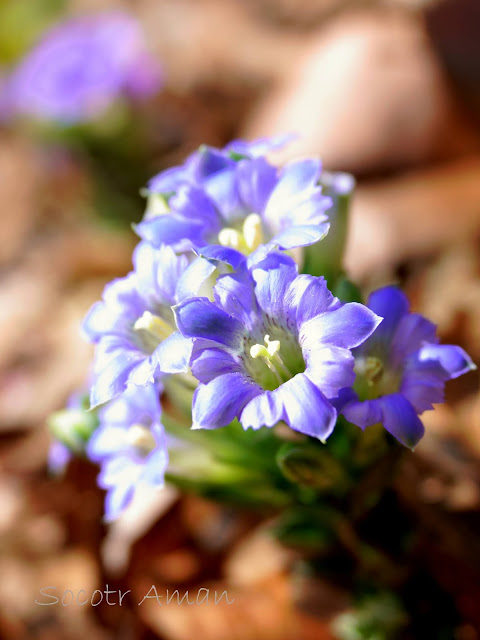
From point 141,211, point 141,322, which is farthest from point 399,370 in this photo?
point 141,211

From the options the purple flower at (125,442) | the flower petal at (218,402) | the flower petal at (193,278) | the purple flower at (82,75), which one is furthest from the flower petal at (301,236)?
the purple flower at (82,75)

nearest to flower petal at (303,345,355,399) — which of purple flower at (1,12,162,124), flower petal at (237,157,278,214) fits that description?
flower petal at (237,157,278,214)

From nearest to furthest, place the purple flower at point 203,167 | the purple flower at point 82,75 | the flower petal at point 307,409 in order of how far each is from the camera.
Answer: the flower petal at point 307,409 < the purple flower at point 203,167 < the purple flower at point 82,75

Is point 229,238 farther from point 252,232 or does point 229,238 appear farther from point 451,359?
point 451,359

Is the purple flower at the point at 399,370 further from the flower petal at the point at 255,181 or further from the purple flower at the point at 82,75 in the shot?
the purple flower at the point at 82,75

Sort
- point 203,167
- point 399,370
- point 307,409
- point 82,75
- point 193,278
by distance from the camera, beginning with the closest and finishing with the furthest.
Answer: point 307,409 → point 193,278 → point 399,370 → point 203,167 → point 82,75

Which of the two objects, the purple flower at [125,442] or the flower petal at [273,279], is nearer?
the flower petal at [273,279]

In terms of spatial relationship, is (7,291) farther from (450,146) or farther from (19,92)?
(450,146)

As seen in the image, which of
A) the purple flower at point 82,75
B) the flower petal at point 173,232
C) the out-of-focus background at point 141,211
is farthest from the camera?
the purple flower at point 82,75

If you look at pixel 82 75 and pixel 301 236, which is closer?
pixel 301 236

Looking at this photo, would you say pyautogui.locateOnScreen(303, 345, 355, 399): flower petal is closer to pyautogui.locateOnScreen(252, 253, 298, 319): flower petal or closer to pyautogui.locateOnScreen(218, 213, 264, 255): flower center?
pyautogui.locateOnScreen(252, 253, 298, 319): flower petal
